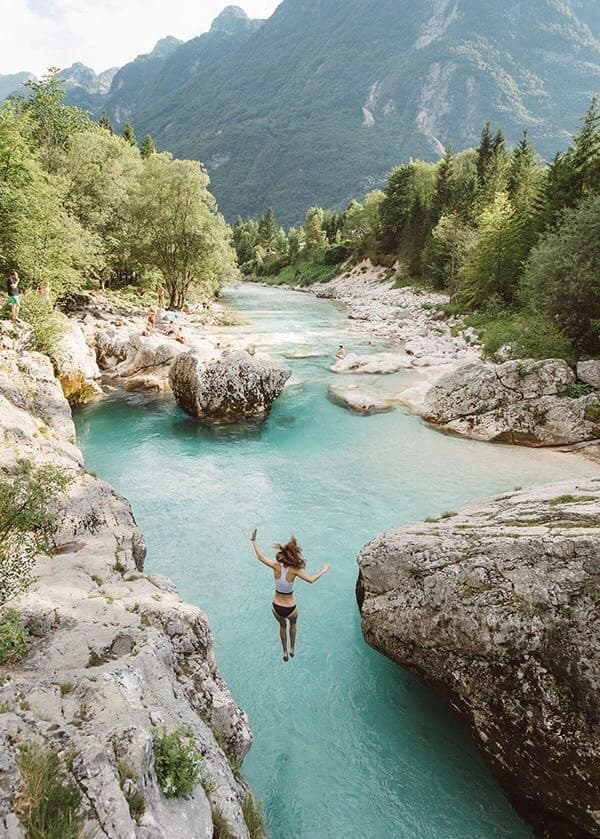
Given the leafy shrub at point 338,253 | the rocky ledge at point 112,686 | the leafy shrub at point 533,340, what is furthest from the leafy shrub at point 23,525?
the leafy shrub at point 338,253

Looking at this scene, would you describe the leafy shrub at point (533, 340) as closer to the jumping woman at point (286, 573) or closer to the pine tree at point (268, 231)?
the jumping woman at point (286, 573)

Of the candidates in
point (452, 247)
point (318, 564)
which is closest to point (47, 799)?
point (318, 564)

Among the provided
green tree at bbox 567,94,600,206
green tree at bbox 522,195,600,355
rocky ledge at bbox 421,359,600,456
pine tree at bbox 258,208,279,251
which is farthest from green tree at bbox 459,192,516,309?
pine tree at bbox 258,208,279,251

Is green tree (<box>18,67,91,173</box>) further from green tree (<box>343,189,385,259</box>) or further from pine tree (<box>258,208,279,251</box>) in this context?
pine tree (<box>258,208,279,251</box>)

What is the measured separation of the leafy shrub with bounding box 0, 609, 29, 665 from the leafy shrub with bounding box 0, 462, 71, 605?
2.18ft

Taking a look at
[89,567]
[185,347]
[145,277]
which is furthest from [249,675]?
[145,277]

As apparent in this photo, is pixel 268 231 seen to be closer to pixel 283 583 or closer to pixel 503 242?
pixel 503 242

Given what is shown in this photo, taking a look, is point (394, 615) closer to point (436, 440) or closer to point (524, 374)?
point (436, 440)

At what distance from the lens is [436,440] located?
18578 millimetres

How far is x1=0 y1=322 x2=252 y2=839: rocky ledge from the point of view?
3584 mm

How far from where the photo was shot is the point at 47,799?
3.18 metres

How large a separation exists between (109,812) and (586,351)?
23083 mm

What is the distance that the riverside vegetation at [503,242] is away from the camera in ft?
68.0

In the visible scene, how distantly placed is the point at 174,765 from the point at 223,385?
661 inches
